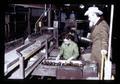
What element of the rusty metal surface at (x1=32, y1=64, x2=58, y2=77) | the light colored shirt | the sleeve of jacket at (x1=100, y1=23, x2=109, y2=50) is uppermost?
the sleeve of jacket at (x1=100, y1=23, x2=109, y2=50)

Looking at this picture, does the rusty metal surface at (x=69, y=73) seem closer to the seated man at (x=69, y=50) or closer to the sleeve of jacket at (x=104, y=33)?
the sleeve of jacket at (x=104, y=33)

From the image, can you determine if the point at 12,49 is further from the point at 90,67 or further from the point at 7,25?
the point at 90,67

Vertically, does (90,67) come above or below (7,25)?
below

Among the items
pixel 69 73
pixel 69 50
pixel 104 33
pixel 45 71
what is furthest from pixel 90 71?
pixel 69 50

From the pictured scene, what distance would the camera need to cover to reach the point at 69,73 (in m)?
3.67

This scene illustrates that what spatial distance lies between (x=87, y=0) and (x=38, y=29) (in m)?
5.64

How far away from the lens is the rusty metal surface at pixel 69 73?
11.9 ft

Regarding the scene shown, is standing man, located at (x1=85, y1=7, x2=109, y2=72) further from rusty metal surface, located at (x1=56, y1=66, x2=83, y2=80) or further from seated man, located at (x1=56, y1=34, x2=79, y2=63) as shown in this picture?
seated man, located at (x1=56, y1=34, x2=79, y2=63)

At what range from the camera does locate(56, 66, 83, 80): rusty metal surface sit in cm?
364

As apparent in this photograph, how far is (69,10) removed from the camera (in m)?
13.5

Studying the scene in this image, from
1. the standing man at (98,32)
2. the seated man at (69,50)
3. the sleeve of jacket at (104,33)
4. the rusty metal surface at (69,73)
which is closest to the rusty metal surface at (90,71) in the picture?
the rusty metal surface at (69,73)

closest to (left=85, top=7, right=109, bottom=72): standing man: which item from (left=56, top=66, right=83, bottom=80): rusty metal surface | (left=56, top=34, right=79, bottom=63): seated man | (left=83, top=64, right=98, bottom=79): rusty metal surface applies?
(left=83, top=64, right=98, bottom=79): rusty metal surface

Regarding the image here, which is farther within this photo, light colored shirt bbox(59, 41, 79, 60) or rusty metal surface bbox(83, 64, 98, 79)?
light colored shirt bbox(59, 41, 79, 60)
